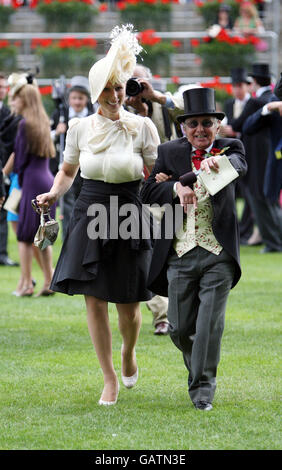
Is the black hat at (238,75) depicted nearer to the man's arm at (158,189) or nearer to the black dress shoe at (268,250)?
the black dress shoe at (268,250)

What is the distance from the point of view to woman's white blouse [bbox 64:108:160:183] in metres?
6.11

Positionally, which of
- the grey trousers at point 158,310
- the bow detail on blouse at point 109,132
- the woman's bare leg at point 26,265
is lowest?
the woman's bare leg at point 26,265

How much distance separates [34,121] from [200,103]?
492 cm

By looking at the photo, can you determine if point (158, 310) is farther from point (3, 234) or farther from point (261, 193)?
point (261, 193)

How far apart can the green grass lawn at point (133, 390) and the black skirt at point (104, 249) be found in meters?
0.69

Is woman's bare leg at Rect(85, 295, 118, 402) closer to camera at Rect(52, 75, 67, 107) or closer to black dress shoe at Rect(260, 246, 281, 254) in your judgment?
camera at Rect(52, 75, 67, 107)

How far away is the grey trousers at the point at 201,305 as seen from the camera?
5871 mm

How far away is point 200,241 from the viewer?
5867 mm

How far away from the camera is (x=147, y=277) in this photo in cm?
626

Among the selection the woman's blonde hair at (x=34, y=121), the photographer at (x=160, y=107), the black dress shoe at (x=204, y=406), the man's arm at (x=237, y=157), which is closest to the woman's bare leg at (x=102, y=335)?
the black dress shoe at (x=204, y=406)

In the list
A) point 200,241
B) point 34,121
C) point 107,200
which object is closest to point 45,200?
point 107,200
